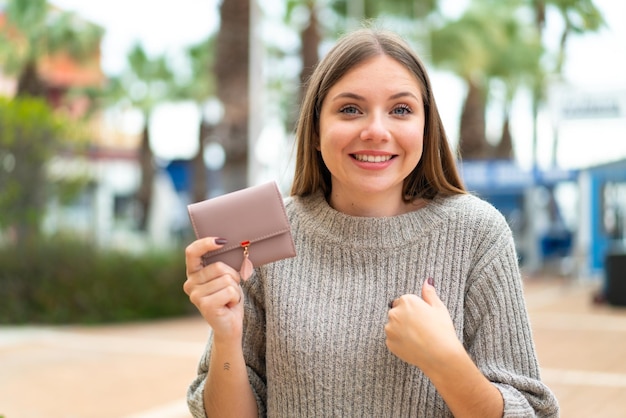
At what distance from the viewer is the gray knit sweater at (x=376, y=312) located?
1.77 m

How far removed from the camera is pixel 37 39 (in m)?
21.8

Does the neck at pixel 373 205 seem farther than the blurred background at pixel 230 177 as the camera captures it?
No

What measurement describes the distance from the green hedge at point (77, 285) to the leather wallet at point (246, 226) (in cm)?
1083

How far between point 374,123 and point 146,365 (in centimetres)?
708

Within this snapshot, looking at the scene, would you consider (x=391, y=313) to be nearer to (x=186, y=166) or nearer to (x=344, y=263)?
(x=344, y=263)

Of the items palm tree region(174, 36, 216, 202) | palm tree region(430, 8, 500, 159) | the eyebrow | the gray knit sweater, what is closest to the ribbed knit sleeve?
the gray knit sweater

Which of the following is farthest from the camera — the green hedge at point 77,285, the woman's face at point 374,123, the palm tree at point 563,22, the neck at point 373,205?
the green hedge at point 77,285

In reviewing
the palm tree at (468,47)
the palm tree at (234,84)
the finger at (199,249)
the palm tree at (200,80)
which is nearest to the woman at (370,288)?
the finger at (199,249)

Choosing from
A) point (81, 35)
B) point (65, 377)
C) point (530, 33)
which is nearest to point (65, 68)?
point (81, 35)

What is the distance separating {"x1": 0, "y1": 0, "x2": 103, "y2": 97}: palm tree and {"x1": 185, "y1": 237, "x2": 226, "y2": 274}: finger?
68.4 ft

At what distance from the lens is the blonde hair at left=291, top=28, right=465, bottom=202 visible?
1871 mm

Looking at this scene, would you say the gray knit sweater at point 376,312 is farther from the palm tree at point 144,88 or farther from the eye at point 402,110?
the palm tree at point 144,88

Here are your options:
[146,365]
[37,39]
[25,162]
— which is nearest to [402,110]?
[146,365]

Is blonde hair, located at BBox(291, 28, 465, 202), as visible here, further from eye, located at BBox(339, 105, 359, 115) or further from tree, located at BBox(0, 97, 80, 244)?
tree, located at BBox(0, 97, 80, 244)
